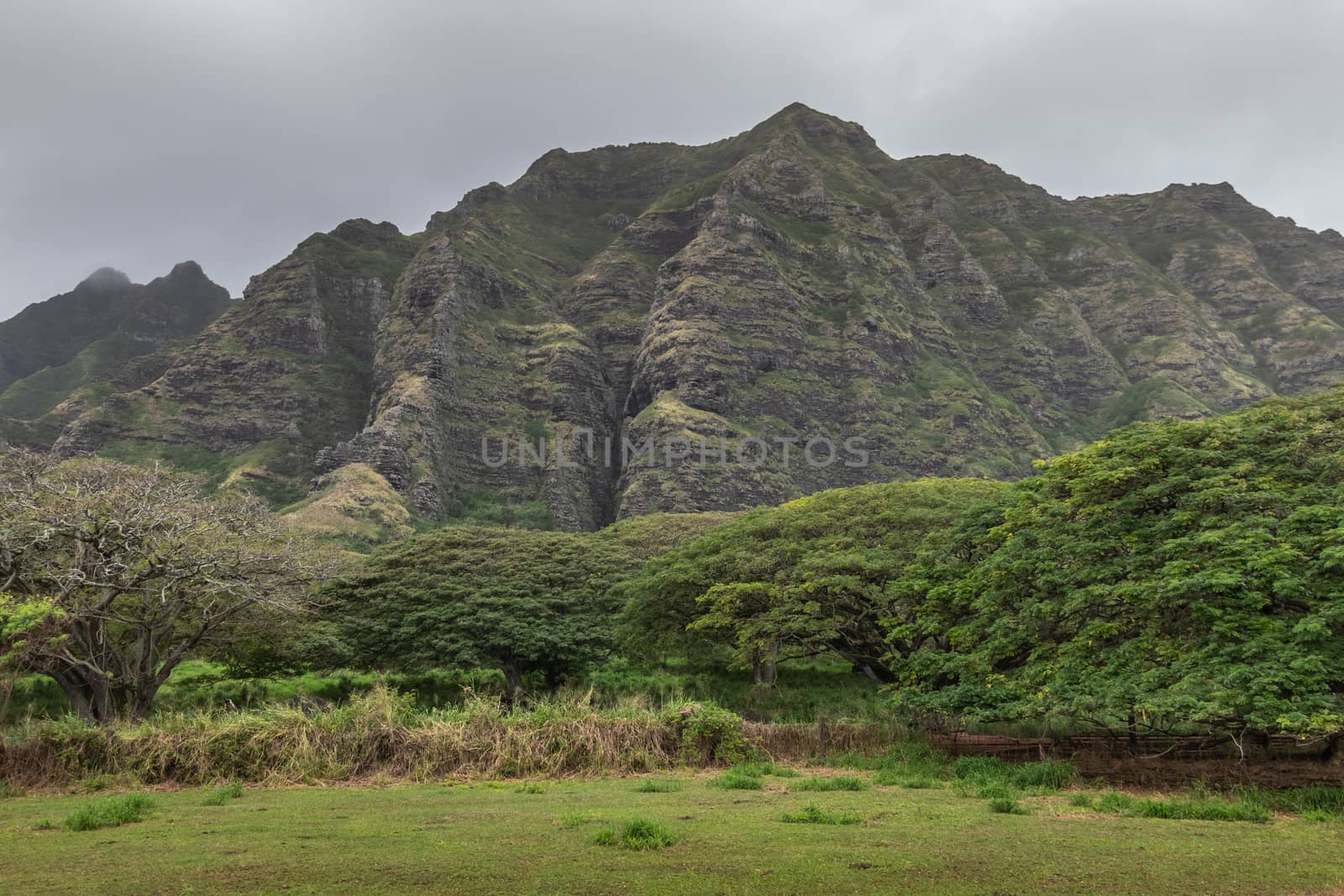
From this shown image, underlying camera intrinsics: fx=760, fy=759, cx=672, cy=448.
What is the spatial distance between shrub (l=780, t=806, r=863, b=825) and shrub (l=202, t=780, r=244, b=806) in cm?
987

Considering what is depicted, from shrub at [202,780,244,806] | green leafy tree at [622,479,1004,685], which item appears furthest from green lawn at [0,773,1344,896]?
green leafy tree at [622,479,1004,685]

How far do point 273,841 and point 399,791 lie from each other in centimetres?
494

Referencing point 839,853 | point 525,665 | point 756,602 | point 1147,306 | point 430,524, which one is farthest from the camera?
point 1147,306

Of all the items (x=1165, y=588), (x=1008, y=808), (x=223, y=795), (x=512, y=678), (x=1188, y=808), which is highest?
(x=1165, y=588)

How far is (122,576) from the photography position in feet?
74.5

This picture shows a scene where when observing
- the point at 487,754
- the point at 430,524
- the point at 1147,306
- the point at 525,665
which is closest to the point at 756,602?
the point at 525,665

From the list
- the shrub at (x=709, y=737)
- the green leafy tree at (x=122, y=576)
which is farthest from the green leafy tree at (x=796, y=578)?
the green leafy tree at (x=122, y=576)

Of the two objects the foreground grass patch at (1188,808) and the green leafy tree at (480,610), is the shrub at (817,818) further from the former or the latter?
the green leafy tree at (480,610)

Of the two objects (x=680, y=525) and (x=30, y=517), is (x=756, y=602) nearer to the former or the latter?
(x=30, y=517)

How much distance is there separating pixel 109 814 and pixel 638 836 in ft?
26.6

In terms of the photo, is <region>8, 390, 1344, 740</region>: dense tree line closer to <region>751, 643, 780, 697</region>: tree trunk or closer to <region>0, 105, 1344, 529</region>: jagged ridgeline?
<region>751, 643, 780, 697</region>: tree trunk

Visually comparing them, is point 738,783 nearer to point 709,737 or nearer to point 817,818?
point 709,737

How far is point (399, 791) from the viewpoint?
1462cm

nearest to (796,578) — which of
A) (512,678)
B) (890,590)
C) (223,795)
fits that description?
(890,590)
